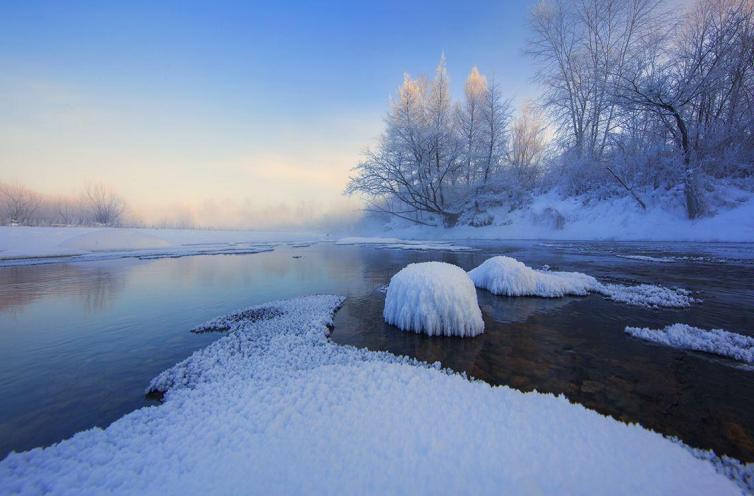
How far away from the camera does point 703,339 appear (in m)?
3.23

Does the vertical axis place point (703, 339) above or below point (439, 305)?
below

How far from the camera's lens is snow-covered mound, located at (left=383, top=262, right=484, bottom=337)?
370 cm

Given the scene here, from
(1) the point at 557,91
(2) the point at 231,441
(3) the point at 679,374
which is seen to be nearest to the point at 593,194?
(1) the point at 557,91

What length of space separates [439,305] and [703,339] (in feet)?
9.42

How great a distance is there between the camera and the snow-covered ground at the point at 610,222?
12789 mm

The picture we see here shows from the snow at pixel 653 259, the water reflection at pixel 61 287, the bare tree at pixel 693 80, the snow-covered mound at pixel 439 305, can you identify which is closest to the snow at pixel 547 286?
the snow-covered mound at pixel 439 305

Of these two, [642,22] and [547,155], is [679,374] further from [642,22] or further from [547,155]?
[642,22]

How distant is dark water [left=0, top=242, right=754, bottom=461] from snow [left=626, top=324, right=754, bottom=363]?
0.68ft

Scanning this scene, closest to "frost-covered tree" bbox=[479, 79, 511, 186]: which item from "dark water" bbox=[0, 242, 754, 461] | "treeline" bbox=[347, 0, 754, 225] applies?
"treeline" bbox=[347, 0, 754, 225]

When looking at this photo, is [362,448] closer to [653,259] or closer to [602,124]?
[653,259]

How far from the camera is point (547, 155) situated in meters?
23.1

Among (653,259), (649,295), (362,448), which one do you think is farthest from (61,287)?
(653,259)

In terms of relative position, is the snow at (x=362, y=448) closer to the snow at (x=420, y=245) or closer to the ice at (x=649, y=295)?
the ice at (x=649, y=295)

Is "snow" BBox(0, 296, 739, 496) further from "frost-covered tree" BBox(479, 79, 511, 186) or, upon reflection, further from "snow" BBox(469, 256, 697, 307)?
"frost-covered tree" BBox(479, 79, 511, 186)
